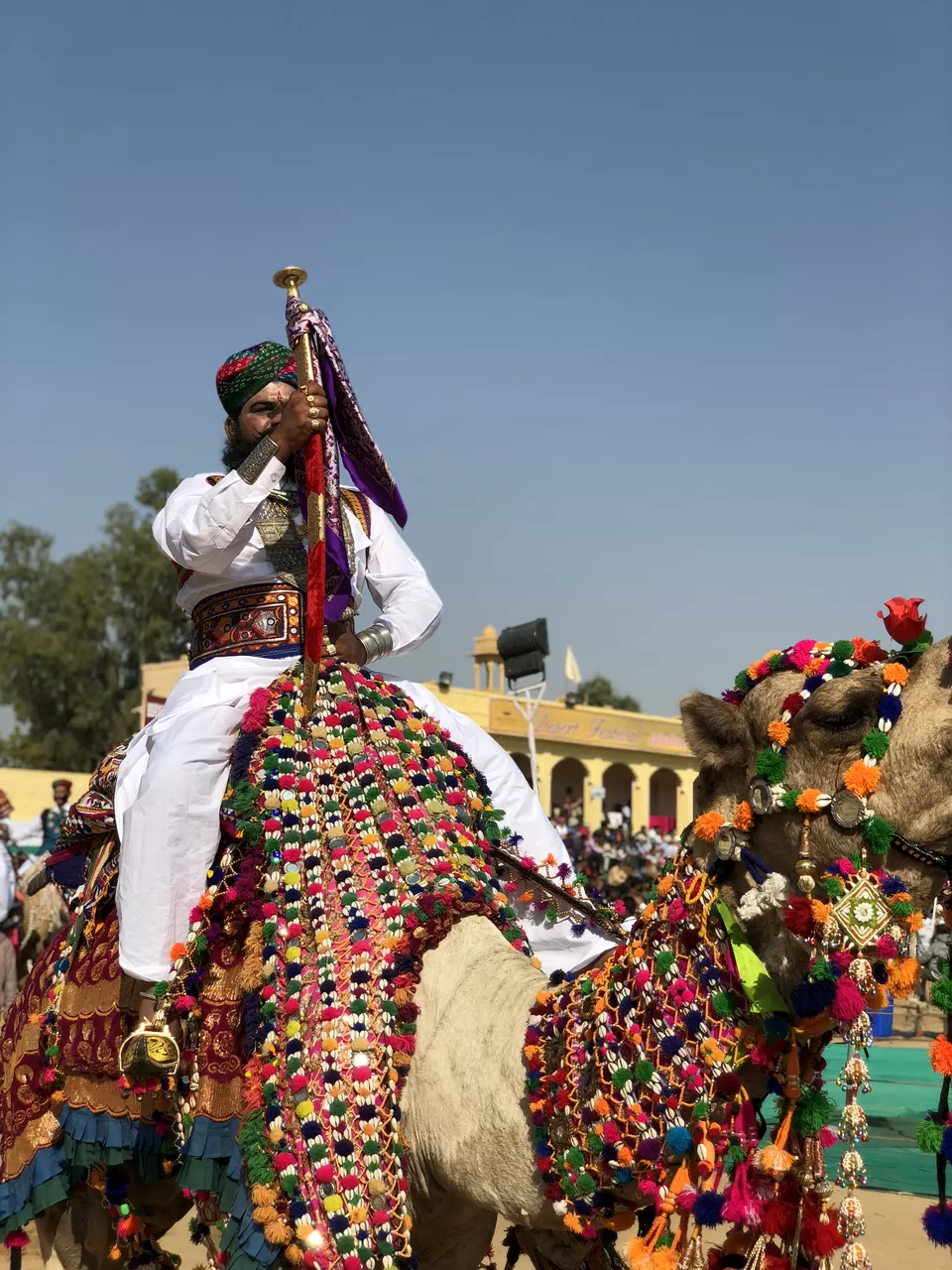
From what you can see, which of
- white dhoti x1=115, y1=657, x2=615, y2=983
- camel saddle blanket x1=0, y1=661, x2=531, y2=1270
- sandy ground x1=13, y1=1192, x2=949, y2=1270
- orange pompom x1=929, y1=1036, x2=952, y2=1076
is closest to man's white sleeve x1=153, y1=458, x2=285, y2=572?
white dhoti x1=115, y1=657, x2=615, y2=983

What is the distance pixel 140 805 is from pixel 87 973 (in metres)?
0.74

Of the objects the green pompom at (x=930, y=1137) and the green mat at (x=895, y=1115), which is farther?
the green mat at (x=895, y=1115)

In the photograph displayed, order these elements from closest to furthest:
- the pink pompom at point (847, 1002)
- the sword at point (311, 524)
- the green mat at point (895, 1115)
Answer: the pink pompom at point (847, 1002) → the sword at point (311, 524) → the green mat at point (895, 1115)

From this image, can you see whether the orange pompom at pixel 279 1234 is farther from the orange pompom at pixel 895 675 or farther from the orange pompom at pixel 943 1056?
the orange pompom at pixel 895 675

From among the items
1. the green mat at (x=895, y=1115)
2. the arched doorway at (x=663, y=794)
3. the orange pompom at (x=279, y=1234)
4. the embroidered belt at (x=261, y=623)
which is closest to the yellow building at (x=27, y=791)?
the arched doorway at (x=663, y=794)

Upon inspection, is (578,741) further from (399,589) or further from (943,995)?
(943,995)

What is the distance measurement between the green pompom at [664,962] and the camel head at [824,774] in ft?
0.55

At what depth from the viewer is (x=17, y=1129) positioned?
4289 mm

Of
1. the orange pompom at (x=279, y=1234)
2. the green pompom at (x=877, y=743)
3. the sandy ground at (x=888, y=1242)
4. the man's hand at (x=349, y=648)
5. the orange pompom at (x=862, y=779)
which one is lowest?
the sandy ground at (x=888, y=1242)

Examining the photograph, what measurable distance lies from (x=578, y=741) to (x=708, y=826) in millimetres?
39936

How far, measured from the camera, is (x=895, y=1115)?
36.2ft

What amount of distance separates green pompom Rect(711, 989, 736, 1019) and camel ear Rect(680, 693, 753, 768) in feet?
1.50

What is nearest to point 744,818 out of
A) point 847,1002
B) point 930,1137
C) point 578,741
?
point 847,1002

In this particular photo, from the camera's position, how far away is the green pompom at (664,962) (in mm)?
2688
